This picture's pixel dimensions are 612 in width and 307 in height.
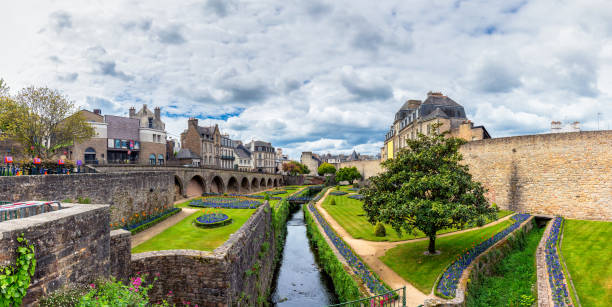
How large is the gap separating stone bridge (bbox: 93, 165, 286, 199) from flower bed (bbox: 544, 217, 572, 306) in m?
30.8

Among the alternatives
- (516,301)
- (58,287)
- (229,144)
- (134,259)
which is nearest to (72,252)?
(58,287)

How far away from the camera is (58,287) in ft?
18.6

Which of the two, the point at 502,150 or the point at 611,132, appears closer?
the point at 611,132

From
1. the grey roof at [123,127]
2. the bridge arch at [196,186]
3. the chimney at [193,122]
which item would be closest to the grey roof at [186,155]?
the chimney at [193,122]

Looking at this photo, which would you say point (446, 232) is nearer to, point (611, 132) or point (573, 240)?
point (573, 240)

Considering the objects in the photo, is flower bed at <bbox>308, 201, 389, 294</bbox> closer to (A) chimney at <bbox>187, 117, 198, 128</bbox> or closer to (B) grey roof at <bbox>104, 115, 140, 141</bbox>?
(B) grey roof at <bbox>104, 115, 140, 141</bbox>

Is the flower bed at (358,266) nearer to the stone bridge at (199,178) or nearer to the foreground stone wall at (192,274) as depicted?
the foreground stone wall at (192,274)

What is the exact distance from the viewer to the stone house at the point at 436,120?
3644 cm

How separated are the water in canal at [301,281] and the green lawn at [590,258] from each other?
11.4 m

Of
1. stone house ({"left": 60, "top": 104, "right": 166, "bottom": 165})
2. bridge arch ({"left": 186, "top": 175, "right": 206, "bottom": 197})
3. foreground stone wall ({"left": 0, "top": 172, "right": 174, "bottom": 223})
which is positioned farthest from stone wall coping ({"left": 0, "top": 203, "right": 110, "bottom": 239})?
bridge arch ({"left": 186, "top": 175, "right": 206, "bottom": 197})

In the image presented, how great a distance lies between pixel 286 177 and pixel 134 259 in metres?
83.9

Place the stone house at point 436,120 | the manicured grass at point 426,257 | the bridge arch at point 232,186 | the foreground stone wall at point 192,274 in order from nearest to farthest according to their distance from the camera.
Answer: the foreground stone wall at point 192,274 < the manicured grass at point 426,257 < the stone house at point 436,120 < the bridge arch at point 232,186

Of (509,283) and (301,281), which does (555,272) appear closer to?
(509,283)

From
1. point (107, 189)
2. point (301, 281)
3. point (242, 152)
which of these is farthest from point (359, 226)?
point (242, 152)
